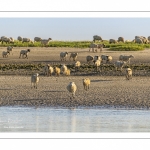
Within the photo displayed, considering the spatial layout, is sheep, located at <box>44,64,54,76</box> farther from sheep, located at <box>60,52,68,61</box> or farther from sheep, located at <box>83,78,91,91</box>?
sheep, located at <box>60,52,68,61</box>

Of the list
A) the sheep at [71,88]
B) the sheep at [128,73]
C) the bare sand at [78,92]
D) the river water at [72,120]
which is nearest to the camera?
the river water at [72,120]

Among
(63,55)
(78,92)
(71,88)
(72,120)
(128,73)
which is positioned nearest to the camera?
(72,120)

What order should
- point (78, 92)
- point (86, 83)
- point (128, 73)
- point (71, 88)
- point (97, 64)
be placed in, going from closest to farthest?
point (71, 88), point (78, 92), point (86, 83), point (128, 73), point (97, 64)

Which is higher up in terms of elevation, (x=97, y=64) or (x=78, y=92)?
(x=97, y=64)

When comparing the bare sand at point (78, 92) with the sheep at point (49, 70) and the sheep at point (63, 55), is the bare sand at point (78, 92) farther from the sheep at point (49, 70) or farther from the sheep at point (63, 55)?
the sheep at point (63, 55)

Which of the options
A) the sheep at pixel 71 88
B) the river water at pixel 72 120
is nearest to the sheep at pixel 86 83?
the sheep at pixel 71 88

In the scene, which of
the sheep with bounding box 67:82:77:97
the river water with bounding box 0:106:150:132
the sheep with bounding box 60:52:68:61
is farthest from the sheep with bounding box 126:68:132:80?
the sheep with bounding box 60:52:68:61

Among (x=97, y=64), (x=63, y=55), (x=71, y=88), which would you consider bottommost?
(x=71, y=88)

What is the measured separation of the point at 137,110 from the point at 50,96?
293 centimetres

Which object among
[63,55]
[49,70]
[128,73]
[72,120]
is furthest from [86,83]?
[63,55]

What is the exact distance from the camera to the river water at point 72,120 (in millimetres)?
12648

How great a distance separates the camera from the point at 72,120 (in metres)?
13.7

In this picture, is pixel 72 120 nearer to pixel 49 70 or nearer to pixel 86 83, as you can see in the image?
pixel 86 83

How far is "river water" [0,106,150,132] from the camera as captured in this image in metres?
12.6
